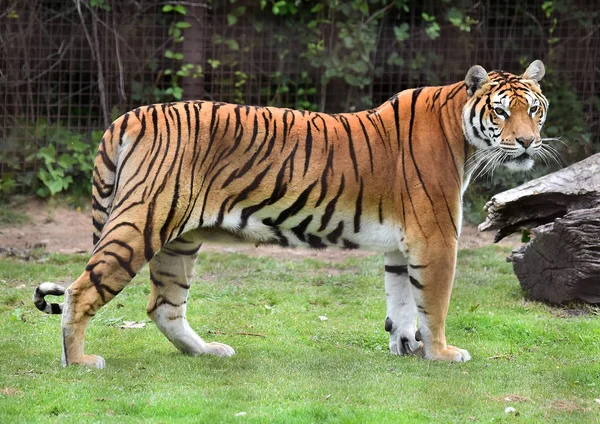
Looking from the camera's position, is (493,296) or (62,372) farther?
(493,296)

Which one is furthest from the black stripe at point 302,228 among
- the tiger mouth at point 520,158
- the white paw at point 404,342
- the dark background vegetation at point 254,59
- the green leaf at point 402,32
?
the green leaf at point 402,32

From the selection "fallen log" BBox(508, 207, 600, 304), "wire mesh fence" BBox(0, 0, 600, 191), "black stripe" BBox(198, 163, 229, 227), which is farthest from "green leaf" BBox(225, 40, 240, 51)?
"black stripe" BBox(198, 163, 229, 227)

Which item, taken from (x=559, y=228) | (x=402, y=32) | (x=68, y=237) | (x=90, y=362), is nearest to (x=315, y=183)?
(x=90, y=362)

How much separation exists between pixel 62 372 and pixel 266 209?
4.11ft

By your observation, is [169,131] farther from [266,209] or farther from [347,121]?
[347,121]

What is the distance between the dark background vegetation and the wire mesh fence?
→ 0.01m

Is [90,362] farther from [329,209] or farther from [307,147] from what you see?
[307,147]

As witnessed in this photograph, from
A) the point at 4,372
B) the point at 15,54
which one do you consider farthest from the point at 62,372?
the point at 15,54

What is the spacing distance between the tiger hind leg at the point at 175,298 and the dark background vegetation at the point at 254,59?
4323 mm

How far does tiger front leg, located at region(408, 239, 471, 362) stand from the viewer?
195 inches

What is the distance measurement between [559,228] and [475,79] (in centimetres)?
135

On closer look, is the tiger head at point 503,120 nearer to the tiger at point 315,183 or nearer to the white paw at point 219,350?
the tiger at point 315,183

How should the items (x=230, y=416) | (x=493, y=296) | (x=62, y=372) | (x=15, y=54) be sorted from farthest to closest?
1. (x=15, y=54)
2. (x=493, y=296)
3. (x=62, y=372)
4. (x=230, y=416)

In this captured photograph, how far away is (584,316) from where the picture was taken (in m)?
5.99
